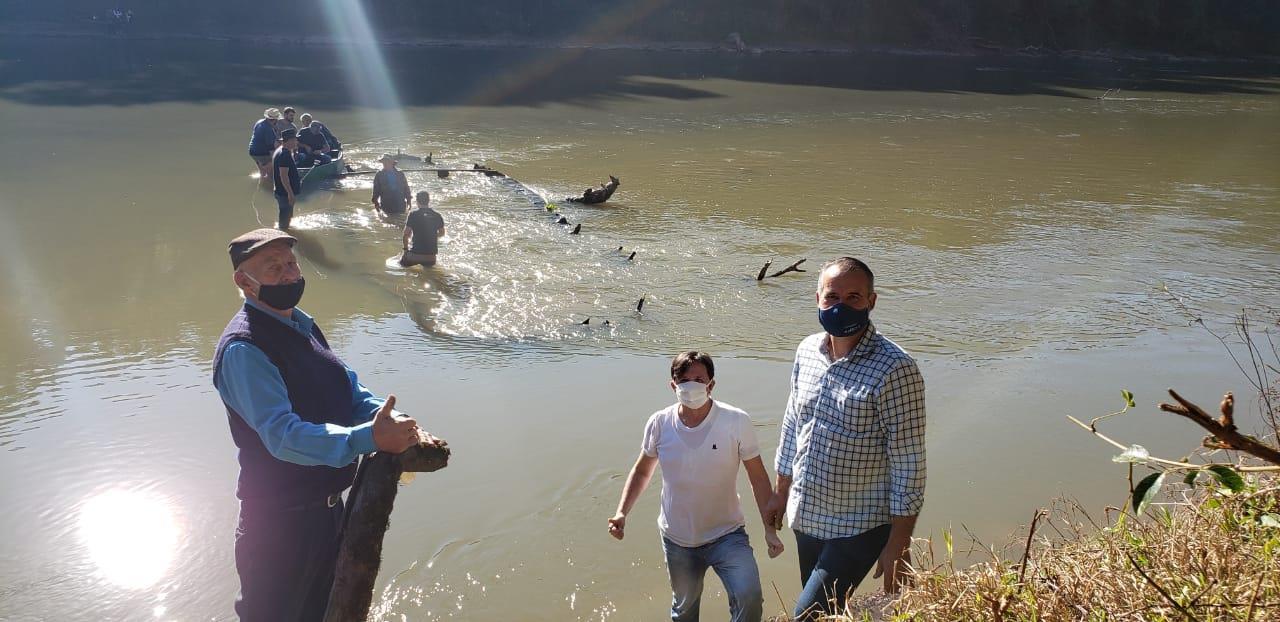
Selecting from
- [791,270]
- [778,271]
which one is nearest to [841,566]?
[791,270]

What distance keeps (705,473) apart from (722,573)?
40 cm

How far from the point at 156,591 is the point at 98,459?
2.19m

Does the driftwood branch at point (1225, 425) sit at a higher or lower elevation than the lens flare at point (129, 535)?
higher

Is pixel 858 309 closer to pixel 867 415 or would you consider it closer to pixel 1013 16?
pixel 867 415

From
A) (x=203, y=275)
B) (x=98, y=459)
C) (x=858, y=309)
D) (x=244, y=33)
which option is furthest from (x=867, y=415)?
(x=244, y=33)

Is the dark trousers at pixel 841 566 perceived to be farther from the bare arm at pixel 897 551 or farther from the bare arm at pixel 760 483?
the bare arm at pixel 760 483

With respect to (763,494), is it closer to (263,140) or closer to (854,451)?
(854,451)

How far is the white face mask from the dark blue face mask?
637mm

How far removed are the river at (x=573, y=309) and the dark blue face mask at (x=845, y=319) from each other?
2.11 metres

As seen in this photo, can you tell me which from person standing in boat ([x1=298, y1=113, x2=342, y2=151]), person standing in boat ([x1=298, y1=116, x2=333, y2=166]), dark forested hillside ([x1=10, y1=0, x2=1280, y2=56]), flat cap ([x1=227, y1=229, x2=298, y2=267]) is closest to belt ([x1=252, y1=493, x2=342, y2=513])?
flat cap ([x1=227, y1=229, x2=298, y2=267])

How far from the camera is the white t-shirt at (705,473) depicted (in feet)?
14.2

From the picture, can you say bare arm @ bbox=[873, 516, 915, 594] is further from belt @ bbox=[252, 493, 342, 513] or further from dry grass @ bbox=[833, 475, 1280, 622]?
belt @ bbox=[252, 493, 342, 513]

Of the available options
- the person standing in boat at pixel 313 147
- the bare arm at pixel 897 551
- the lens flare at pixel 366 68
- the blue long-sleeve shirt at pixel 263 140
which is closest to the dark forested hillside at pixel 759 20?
the lens flare at pixel 366 68

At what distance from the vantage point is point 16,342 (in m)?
10.5
